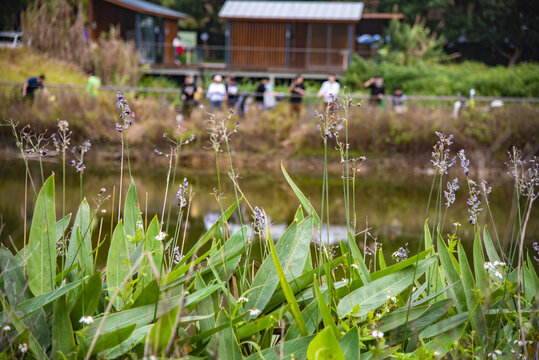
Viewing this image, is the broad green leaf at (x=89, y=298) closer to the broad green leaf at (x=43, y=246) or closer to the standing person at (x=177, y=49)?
the broad green leaf at (x=43, y=246)

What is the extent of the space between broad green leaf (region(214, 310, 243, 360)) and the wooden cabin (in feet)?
75.9

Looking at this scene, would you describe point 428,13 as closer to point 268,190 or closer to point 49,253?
point 268,190

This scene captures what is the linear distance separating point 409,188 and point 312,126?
271 centimetres

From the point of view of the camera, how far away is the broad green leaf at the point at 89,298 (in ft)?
6.84

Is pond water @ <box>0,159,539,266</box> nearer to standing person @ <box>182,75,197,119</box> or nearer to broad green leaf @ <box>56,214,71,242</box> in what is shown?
standing person @ <box>182,75,197,119</box>

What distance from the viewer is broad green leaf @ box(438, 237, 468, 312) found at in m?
2.40

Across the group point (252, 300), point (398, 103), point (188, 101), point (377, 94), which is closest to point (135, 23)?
point (188, 101)

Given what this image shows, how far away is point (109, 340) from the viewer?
196 centimetres

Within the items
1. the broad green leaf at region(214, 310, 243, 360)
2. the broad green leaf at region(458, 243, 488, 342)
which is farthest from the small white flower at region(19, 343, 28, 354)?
the broad green leaf at region(458, 243, 488, 342)

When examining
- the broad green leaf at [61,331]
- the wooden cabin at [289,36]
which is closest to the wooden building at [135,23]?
the wooden cabin at [289,36]

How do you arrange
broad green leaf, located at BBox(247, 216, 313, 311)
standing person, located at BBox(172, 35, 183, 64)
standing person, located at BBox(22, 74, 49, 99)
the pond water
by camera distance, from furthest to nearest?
standing person, located at BBox(172, 35, 183, 64) < standing person, located at BBox(22, 74, 49, 99) < the pond water < broad green leaf, located at BBox(247, 216, 313, 311)

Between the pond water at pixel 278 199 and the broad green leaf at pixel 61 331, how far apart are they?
350cm

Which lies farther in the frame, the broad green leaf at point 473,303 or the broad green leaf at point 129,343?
the broad green leaf at point 473,303

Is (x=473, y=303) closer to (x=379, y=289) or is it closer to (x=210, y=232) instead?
(x=379, y=289)
